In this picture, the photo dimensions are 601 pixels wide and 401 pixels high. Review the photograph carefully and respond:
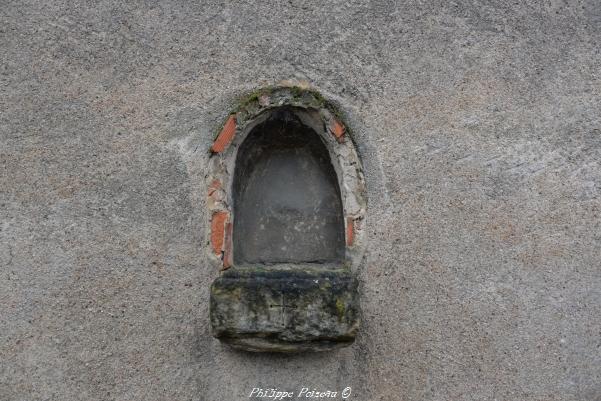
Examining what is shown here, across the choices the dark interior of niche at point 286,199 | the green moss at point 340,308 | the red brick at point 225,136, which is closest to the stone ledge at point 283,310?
the green moss at point 340,308

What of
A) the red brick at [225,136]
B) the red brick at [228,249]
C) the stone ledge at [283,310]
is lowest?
the stone ledge at [283,310]

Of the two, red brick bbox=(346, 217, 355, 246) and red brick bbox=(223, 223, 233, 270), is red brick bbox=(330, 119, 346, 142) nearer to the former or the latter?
red brick bbox=(346, 217, 355, 246)

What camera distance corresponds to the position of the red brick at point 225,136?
243 cm

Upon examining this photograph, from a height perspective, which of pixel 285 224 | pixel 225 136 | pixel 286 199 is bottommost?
pixel 285 224

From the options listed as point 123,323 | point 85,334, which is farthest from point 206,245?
point 85,334

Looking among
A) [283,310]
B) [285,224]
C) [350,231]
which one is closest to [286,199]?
[285,224]

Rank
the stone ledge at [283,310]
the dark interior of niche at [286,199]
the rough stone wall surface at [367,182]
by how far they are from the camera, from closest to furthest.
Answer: the stone ledge at [283,310]
the rough stone wall surface at [367,182]
the dark interior of niche at [286,199]

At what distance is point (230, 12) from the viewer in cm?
250

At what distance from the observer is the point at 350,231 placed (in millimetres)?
2428

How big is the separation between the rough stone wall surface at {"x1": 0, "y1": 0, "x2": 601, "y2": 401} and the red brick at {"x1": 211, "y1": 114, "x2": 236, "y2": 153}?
0.20 feet

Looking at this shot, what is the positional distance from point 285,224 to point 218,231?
1.30ft

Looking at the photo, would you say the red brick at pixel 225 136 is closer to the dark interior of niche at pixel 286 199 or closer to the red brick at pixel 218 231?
the dark interior of niche at pixel 286 199

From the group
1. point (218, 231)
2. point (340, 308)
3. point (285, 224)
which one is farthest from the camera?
point (285, 224)

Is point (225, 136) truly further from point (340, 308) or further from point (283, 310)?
point (340, 308)
